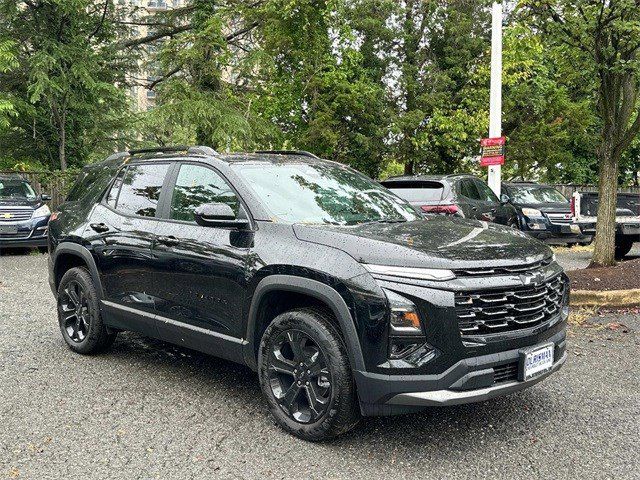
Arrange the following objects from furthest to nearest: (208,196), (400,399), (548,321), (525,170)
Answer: (525,170)
(208,196)
(548,321)
(400,399)

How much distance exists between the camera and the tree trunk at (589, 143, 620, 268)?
8.89 meters

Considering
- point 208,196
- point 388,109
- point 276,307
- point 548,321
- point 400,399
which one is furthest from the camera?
point 388,109

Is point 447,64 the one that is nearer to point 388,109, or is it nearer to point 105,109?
point 388,109

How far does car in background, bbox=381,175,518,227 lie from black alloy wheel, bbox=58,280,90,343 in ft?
16.2

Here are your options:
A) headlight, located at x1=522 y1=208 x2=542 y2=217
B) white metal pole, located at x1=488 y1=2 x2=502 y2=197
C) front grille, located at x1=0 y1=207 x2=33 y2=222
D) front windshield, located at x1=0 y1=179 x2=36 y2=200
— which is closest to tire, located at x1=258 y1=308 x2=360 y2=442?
white metal pole, located at x1=488 y1=2 x2=502 y2=197

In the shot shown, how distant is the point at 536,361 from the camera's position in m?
3.60

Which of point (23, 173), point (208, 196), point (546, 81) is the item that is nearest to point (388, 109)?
point (546, 81)

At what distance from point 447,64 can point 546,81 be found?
364cm

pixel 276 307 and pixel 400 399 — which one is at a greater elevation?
pixel 276 307

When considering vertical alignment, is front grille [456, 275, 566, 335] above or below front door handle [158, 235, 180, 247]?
below

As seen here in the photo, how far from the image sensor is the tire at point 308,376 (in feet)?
11.5

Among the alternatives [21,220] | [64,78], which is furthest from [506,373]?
[64,78]

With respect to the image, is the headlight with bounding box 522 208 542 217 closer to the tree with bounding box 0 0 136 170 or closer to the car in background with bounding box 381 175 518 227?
the car in background with bounding box 381 175 518 227

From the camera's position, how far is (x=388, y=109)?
2070cm
